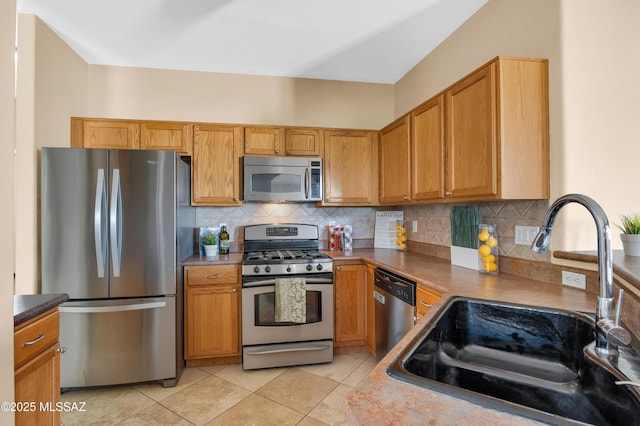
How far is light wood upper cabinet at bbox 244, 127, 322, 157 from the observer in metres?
2.96

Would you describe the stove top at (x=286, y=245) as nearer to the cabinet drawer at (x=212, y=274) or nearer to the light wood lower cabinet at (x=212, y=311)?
the cabinet drawer at (x=212, y=274)

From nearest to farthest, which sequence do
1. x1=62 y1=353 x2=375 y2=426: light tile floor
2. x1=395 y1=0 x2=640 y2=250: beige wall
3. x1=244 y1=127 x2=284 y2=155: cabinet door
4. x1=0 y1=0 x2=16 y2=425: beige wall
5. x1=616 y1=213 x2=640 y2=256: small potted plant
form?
1. x1=0 y1=0 x2=16 y2=425: beige wall
2. x1=616 y1=213 x2=640 y2=256: small potted plant
3. x1=395 y1=0 x2=640 y2=250: beige wall
4. x1=62 y1=353 x2=375 y2=426: light tile floor
5. x1=244 y1=127 x2=284 y2=155: cabinet door

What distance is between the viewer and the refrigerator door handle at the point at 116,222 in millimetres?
2229

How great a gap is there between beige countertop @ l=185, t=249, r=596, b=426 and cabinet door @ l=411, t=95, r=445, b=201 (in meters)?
0.57

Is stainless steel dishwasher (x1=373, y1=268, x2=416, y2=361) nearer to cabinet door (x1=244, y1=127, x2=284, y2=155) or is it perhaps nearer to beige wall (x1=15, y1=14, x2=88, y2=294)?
cabinet door (x1=244, y1=127, x2=284, y2=155)

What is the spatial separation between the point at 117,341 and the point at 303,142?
2305 mm

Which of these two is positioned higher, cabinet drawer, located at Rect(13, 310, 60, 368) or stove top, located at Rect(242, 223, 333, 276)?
stove top, located at Rect(242, 223, 333, 276)

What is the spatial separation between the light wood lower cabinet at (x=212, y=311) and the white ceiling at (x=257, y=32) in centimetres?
194

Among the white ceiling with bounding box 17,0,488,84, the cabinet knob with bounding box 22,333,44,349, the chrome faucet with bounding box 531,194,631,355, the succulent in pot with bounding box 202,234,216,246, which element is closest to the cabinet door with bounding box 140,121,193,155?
the white ceiling with bounding box 17,0,488,84

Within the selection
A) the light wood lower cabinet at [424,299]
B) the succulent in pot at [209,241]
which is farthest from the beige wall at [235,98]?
the light wood lower cabinet at [424,299]

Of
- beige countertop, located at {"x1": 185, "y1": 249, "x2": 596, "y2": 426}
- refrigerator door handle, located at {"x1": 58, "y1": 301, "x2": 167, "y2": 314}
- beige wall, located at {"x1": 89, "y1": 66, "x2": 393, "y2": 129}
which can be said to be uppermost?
beige wall, located at {"x1": 89, "y1": 66, "x2": 393, "y2": 129}

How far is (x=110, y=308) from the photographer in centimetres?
224

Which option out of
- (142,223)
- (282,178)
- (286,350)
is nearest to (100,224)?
(142,223)

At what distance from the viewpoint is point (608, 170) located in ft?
5.35
